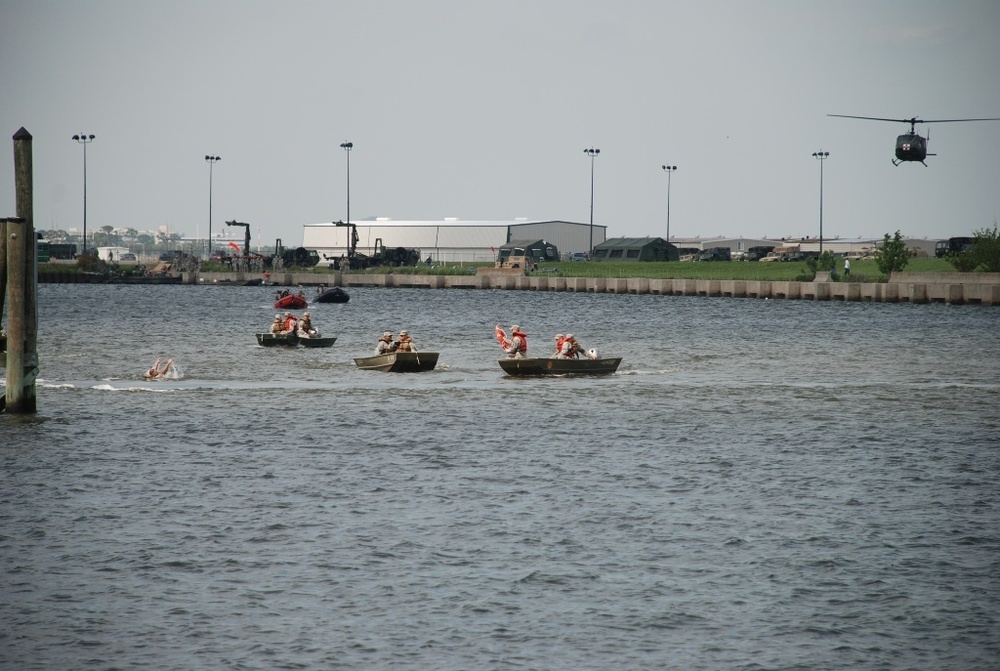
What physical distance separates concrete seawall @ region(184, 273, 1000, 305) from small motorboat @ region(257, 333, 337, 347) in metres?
76.2

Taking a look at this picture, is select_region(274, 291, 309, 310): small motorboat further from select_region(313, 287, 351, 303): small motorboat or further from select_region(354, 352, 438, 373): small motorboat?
select_region(354, 352, 438, 373): small motorboat

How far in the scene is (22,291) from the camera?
36.0 metres

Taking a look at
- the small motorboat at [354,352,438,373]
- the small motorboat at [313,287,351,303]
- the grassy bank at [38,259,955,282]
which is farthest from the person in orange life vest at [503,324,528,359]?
the grassy bank at [38,259,955,282]

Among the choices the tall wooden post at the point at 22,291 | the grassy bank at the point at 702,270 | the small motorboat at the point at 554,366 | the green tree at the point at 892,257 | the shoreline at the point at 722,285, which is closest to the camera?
the tall wooden post at the point at 22,291

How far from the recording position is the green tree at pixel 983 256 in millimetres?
133625

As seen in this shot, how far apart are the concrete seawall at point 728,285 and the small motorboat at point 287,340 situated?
7623cm

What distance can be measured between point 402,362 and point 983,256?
317ft

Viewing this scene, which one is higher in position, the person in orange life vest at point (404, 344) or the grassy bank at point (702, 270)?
the grassy bank at point (702, 270)

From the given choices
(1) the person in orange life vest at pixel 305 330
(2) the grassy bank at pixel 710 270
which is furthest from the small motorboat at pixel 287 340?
(2) the grassy bank at pixel 710 270

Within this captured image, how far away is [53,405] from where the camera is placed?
43562 mm

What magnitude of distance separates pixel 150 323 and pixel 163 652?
83162mm

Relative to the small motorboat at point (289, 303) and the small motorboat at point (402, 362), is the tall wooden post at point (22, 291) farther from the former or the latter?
the small motorboat at point (289, 303)

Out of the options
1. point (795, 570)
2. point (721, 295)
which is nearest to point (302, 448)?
point (795, 570)

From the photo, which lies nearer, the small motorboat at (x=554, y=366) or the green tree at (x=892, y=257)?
the small motorboat at (x=554, y=366)
